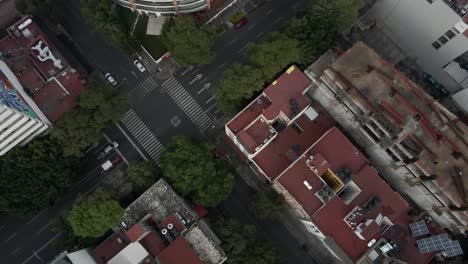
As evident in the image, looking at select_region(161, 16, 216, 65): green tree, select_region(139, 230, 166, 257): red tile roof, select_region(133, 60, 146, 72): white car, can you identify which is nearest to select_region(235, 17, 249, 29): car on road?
select_region(161, 16, 216, 65): green tree

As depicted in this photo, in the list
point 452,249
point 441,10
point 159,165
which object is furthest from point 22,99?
point 452,249

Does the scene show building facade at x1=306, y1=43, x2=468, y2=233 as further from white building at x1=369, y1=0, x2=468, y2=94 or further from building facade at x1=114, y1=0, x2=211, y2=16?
building facade at x1=114, y1=0, x2=211, y2=16

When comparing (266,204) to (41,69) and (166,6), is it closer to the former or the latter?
(166,6)

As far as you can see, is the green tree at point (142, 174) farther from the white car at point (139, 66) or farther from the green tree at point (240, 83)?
the white car at point (139, 66)

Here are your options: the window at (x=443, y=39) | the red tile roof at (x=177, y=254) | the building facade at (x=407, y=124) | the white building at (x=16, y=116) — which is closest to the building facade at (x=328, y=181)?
the building facade at (x=407, y=124)

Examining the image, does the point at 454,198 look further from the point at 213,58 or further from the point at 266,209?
the point at 213,58
